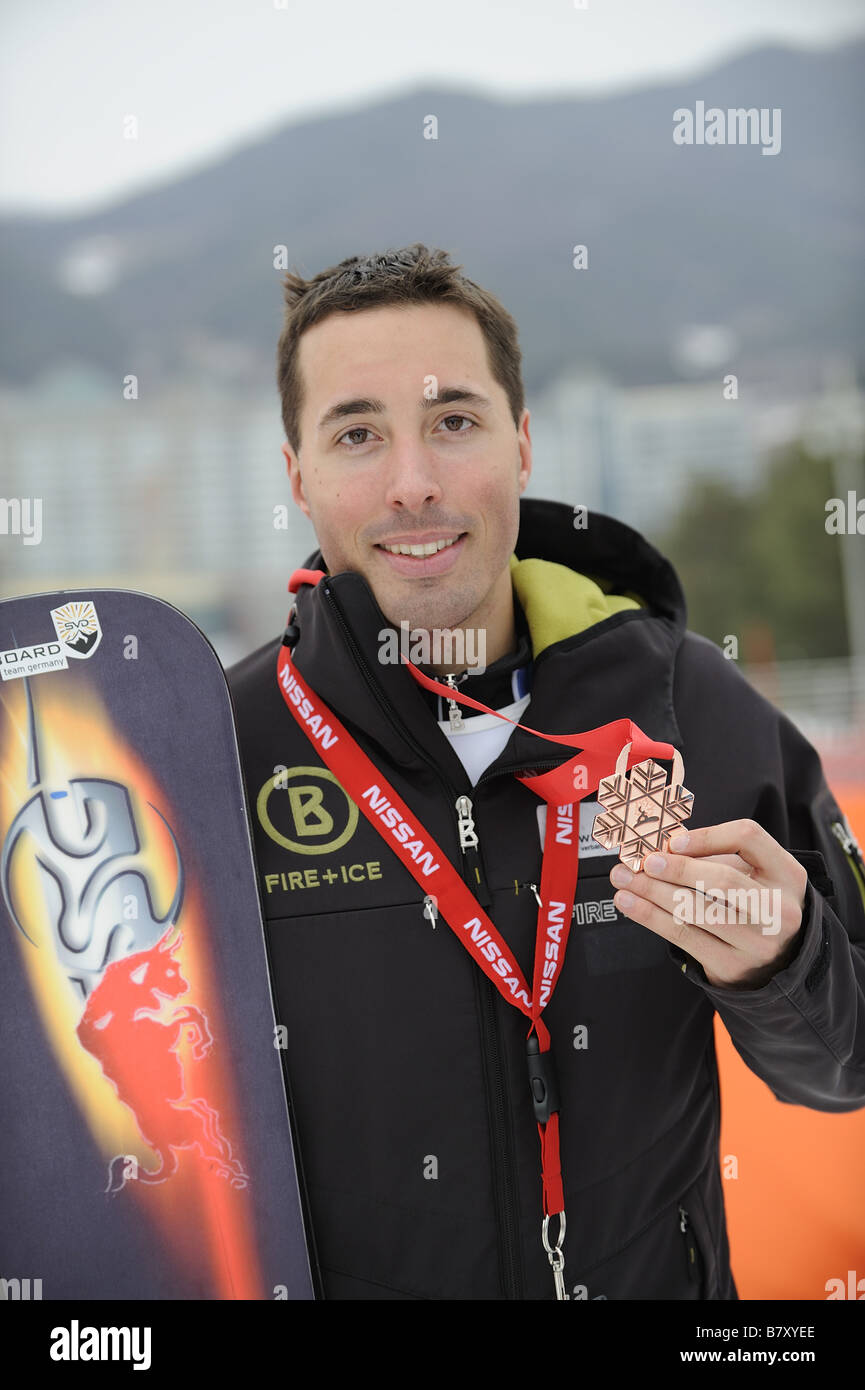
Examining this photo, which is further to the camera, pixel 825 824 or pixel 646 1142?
pixel 825 824

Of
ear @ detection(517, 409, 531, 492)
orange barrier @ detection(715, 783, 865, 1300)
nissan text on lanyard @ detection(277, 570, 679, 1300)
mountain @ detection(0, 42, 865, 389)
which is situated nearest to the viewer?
nissan text on lanyard @ detection(277, 570, 679, 1300)

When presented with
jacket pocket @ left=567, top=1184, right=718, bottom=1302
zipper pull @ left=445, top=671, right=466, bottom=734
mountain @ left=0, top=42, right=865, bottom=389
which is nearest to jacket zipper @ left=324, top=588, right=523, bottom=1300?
jacket pocket @ left=567, top=1184, right=718, bottom=1302

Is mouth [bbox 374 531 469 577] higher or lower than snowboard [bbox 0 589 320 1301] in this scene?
higher

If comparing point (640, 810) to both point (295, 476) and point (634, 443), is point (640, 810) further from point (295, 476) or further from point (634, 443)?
point (634, 443)

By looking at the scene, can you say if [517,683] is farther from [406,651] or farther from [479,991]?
[479,991]

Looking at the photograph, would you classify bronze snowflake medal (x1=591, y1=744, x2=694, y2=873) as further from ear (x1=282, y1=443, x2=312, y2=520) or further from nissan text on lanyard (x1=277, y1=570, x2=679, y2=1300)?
ear (x1=282, y1=443, x2=312, y2=520)

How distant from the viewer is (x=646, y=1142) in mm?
1896

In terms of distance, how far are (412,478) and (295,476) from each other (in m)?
0.37

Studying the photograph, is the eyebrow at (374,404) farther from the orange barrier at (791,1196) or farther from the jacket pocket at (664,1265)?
the orange barrier at (791,1196)

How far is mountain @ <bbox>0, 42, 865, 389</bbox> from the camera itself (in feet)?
410

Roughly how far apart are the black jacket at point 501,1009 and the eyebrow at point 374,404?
0.98 feet

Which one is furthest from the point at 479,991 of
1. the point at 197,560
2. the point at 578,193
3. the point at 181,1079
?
the point at 578,193

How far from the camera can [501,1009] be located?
5.96 feet
